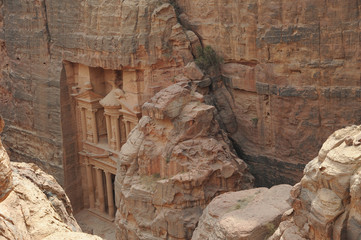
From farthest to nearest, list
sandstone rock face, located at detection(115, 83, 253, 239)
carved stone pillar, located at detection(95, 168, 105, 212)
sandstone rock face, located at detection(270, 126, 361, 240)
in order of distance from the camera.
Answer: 1. carved stone pillar, located at detection(95, 168, 105, 212)
2. sandstone rock face, located at detection(115, 83, 253, 239)
3. sandstone rock face, located at detection(270, 126, 361, 240)

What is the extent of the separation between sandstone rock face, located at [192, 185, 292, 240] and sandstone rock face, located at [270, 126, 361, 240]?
170 centimetres

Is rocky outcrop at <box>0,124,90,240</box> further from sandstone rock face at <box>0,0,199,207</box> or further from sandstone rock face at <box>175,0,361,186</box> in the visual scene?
sandstone rock face at <box>0,0,199,207</box>

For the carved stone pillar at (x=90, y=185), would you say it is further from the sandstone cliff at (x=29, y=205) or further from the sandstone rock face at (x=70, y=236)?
the sandstone rock face at (x=70, y=236)

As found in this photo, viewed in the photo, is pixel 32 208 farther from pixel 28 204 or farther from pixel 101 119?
pixel 101 119

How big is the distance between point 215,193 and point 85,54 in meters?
8.42

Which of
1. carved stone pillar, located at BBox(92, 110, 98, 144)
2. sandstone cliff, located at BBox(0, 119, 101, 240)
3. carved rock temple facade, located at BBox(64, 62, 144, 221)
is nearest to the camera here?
sandstone cliff, located at BBox(0, 119, 101, 240)

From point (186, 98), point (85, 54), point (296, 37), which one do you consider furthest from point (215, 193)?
point (85, 54)

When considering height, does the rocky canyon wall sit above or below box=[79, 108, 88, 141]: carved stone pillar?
above

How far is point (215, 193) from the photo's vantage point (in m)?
16.6

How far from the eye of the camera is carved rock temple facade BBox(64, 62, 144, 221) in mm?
21250

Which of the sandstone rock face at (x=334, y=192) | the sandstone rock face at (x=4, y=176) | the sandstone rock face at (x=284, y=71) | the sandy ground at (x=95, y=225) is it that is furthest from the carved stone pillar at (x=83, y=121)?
the sandstone rock face at (x=4, y=176)

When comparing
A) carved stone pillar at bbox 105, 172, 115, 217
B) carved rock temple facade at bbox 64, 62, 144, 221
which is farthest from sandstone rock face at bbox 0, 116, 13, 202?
carved stone pillar at bbox 105, 172, 115, 217

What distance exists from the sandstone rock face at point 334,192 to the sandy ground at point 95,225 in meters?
13.7

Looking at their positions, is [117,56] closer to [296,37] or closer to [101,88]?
[101,88]
